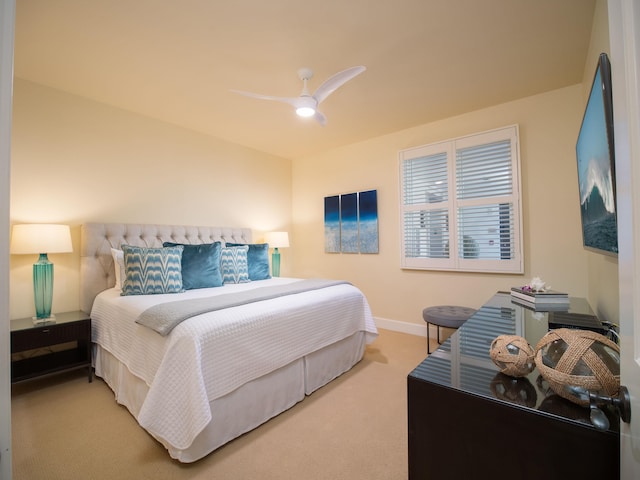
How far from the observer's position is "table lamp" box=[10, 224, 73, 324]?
2.30 metres

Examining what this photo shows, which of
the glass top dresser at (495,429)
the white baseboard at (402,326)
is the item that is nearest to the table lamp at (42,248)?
the glass top dresser at (495,429)

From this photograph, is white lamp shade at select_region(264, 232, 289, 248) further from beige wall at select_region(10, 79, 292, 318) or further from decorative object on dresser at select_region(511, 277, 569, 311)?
decorative object on dresser at select_region(511, 277, 569, 311)

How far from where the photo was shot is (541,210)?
2.87 m

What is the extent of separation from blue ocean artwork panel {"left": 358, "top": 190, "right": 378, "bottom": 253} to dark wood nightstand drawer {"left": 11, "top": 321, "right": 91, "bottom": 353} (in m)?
3.09

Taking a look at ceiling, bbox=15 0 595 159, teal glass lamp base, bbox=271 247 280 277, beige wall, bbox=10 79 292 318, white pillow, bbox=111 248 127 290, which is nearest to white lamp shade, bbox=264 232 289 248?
teal glass lamp base, bbox=271 247 280 277

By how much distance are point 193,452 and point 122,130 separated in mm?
3082

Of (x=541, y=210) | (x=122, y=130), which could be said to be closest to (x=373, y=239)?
(x=541, y=210)

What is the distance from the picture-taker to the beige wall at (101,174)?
2.54 meters

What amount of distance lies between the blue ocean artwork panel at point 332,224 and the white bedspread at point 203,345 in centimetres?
188

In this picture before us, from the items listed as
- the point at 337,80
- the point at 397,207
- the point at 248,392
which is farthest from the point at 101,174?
the point at 397,207

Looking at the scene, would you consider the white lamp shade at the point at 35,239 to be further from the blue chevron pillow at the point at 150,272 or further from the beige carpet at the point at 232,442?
the beige carpet at the point at 232,442

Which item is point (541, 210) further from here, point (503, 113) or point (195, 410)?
point (195, 410)

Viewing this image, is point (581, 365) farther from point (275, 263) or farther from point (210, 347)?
point (275, 263)

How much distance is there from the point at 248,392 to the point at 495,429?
4.62 feet
